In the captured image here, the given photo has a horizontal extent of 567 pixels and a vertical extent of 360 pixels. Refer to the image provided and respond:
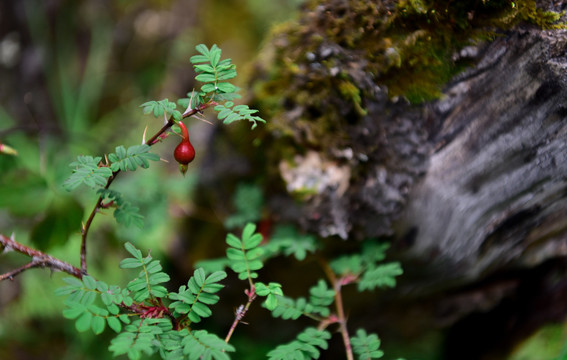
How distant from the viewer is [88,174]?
2.74 feet

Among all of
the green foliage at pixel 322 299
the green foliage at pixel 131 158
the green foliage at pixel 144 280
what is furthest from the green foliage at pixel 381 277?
the green foliage at pixel 131 158

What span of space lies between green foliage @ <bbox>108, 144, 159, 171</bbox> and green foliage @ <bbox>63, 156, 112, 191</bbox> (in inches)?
1.1

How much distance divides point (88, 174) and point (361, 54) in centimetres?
81

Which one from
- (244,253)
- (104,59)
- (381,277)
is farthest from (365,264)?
(104,59)

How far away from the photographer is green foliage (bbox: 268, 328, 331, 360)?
2.84 ft

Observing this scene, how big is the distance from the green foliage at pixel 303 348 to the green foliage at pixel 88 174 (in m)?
0.52

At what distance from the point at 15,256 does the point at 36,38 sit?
6.52 ft

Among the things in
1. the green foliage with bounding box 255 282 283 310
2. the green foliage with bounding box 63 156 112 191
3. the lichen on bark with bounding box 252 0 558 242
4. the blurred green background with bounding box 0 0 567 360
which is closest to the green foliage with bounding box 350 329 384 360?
the green foliage with bounding box 255 282 283 310

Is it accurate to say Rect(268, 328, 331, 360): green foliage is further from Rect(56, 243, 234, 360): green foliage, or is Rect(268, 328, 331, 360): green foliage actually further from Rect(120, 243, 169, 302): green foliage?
Rect(120, 243, 169, 302): green foliage

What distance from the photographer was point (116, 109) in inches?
125

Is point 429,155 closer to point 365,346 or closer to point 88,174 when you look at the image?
point 365,346

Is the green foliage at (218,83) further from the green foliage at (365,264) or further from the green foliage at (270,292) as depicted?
the green foliage at (365,264)

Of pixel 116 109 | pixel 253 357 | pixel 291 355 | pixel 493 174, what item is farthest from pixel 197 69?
pixel 116 109

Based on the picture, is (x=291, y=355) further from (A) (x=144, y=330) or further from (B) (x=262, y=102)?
(B) (x=262, y=102)
